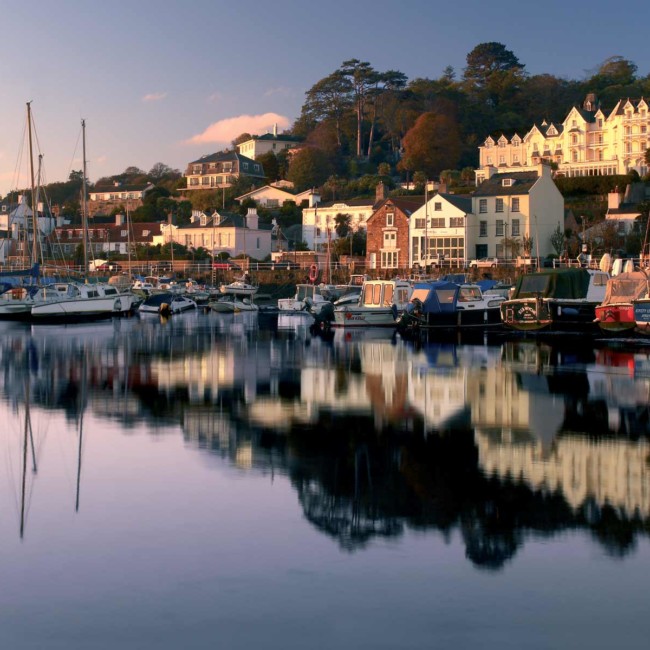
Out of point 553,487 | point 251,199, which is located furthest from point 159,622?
point 251,199

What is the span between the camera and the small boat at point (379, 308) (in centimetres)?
4919

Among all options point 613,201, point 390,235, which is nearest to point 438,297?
point 390,235

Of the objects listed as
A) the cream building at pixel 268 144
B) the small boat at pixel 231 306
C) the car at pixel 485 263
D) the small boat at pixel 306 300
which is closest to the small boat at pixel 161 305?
the small boat at pixel 231 306

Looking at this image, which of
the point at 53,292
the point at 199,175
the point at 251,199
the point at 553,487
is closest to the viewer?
the point at 553,487

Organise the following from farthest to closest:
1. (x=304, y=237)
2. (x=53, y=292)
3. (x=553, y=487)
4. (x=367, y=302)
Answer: (x=304, y=237) < (x=53, y=292) < (x=367, y=302) < (x=553, y=487)

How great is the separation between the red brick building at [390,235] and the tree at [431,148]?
35531 millimetres

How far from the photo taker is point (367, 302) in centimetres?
5062

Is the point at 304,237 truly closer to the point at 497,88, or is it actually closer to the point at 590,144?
the point at 590,144

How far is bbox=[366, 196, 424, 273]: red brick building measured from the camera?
8638 centimetres

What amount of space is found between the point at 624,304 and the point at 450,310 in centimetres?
1005

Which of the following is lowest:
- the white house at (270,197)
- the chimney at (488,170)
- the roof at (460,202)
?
the roof at (460,202)

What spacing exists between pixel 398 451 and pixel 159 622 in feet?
25.4

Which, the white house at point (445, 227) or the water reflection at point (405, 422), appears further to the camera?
the white house at point (445, 227)

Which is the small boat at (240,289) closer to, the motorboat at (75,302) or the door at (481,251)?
the door at (481,251)
